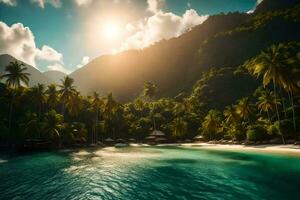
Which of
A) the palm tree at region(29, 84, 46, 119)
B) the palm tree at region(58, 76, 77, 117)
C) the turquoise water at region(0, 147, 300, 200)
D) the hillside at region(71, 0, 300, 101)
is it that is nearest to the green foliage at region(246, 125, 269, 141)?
the turquoise water at region(0, 147, 300, 200)

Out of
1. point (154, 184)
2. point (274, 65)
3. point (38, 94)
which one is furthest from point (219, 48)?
point (154, 184)

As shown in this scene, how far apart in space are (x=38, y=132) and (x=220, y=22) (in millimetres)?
176442

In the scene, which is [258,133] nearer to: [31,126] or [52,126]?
[52,126]

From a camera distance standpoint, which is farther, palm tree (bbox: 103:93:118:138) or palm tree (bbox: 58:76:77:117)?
palm tree (bbox: 103:93:118:138)

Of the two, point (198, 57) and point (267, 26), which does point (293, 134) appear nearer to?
point (267, 26)

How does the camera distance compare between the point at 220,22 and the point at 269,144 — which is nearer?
the point at 269,144

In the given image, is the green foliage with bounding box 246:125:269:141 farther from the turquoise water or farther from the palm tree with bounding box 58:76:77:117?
the palm tree with bounding box 58:76:77:117

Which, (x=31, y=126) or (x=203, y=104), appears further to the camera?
(x=203, y=104)

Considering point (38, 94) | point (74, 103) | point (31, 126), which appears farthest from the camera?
point (74, 103)

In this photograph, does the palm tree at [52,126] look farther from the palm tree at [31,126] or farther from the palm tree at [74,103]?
the palm tree at [74,103]

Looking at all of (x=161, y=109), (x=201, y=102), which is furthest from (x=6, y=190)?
(x=201, y=102)

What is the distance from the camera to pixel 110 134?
8719 centimetres

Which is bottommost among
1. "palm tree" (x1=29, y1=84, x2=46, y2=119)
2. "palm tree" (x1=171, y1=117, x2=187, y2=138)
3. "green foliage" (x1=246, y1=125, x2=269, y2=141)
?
"green foliage" (x1=246, y1=125, x2=269, y2=141)

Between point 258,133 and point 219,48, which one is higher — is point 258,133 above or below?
below
